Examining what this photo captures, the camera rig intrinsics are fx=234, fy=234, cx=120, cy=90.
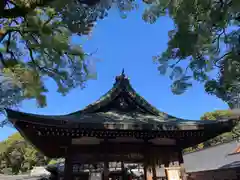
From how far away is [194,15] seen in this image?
6043 mm

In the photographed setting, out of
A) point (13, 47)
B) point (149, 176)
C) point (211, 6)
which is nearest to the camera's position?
point (211, 6)

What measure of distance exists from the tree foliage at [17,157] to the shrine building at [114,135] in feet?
90.4

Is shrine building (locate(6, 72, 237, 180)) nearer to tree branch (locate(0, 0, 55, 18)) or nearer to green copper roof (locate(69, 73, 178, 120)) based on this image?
green copper roof (locate(69, 73, 178, 120))

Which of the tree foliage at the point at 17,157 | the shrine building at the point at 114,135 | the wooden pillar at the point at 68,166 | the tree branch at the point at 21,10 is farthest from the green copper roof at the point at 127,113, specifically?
the tree foliage at the point at 17,157

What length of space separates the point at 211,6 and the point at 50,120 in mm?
4747

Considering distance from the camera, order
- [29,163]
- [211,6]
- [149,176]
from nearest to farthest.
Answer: [211,6] < [149,176] < [29,163]

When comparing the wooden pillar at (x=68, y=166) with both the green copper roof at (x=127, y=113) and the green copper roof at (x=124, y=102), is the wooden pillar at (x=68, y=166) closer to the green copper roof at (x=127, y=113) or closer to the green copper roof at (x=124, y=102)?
the green copper roof at (x=127, y=113)

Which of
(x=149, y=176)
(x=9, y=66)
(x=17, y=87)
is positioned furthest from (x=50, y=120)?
(x=149, y=176)

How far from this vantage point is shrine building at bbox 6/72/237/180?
6.40m

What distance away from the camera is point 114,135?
22.7ft

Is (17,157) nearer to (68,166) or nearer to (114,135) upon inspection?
(68,166)

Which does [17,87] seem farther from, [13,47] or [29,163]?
[29,163]

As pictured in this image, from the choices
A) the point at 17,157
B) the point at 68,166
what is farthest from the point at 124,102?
the point at 17,157

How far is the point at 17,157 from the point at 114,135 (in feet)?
98.9
